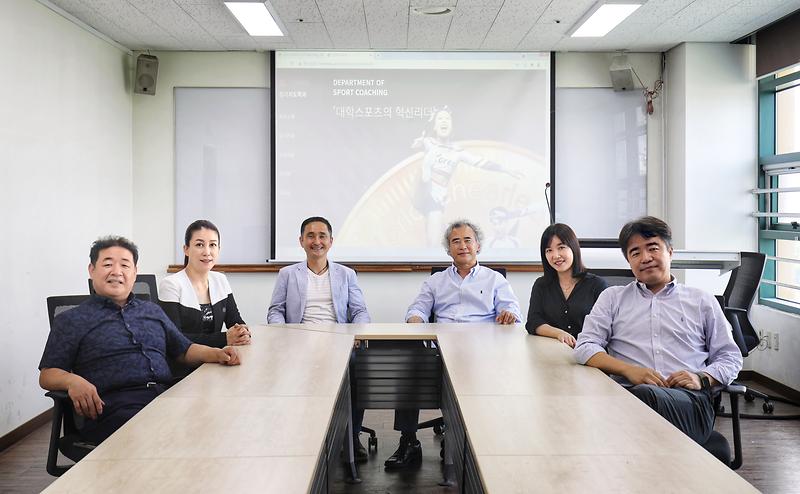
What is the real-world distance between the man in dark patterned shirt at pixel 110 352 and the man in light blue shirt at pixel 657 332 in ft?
4.88

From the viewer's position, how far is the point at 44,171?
420cm

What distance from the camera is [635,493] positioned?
127 centimetres

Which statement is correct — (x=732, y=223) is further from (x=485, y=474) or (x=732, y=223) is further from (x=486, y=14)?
(x=485, y=474)

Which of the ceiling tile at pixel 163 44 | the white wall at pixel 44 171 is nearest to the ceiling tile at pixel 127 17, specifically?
the ceiling tile at pixel 163 44

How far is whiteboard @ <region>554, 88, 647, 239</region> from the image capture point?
5602 millimetres

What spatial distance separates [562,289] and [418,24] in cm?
251

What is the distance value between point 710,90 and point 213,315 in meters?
4.36

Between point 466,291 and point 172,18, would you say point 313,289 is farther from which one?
point 172,18

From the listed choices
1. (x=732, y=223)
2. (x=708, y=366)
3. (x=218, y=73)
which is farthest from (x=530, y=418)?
(x=218, y=73)

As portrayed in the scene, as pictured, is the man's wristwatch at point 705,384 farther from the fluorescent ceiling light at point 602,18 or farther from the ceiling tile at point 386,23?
the ceiling tile at point 386,23

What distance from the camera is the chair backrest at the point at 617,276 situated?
3.49 meters

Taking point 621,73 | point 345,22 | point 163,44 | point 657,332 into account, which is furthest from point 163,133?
point 657,332

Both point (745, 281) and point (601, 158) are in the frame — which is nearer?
point (745, 281)

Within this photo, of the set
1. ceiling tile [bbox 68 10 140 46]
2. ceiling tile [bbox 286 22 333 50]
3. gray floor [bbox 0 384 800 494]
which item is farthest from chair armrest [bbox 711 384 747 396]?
ceiling tile [bbox 68 10 140 46]
